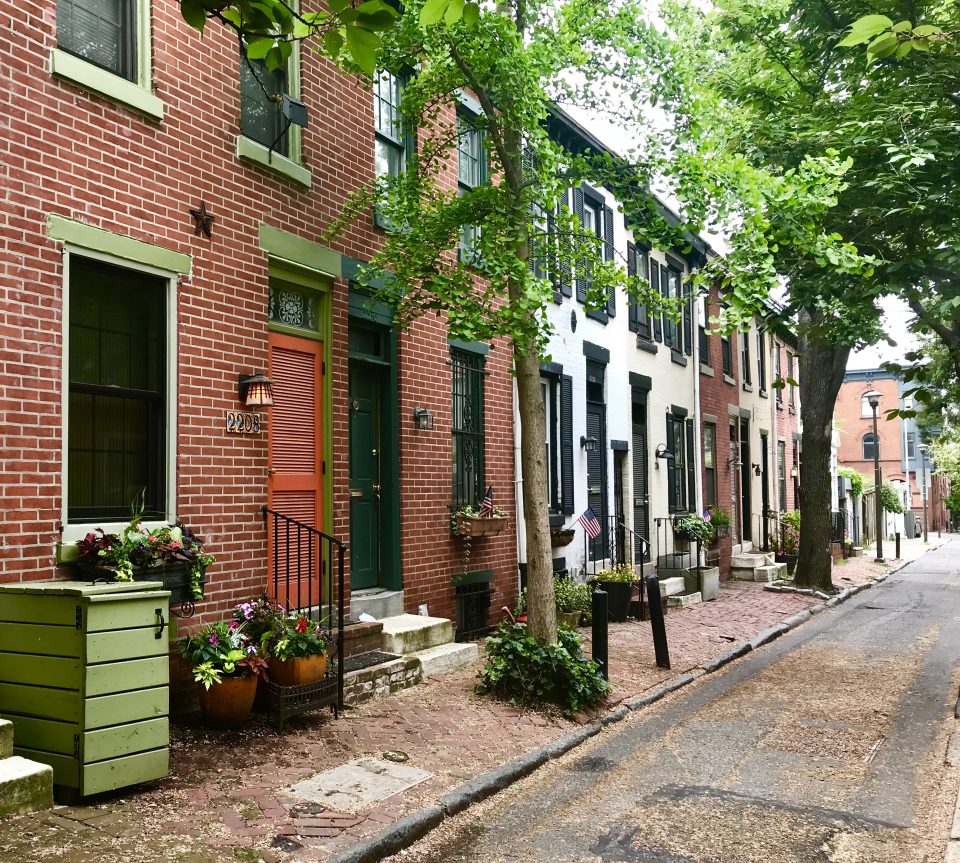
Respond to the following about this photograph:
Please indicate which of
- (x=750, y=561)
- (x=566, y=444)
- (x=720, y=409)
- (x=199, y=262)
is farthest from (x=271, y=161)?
(x=720, y=409)

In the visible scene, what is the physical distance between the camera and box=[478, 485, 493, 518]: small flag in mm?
10778

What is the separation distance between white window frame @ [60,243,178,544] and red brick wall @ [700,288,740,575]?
1572 centimetres

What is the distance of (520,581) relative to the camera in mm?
12188

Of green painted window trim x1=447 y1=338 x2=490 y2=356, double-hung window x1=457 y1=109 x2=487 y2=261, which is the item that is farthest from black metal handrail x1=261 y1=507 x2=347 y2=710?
double-hung window x1=457 y1=109 x2=487 y2=261

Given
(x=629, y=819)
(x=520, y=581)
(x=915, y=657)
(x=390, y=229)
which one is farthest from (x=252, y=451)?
(x=915, y=657)

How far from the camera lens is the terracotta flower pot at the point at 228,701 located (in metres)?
6.25

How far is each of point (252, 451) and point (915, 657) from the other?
8815 millimetres

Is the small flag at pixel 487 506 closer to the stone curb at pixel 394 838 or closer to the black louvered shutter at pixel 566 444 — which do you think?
the black louvered shutter at pixel 566 444

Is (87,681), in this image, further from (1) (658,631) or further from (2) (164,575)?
(1) (658,631)

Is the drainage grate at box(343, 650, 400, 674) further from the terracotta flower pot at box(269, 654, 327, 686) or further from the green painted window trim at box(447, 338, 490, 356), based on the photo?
the green painted window trim at box(447, 338, 490, 356)

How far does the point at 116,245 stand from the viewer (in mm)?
6328

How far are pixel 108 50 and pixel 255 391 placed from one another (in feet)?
8.94

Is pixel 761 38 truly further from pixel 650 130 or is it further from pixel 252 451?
pixel 252 451

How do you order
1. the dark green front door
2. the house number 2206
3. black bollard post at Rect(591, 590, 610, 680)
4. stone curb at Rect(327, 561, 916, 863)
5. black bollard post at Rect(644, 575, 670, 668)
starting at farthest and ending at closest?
black bollard post at Rect(644, 575, 670, 668) < the dark green front door < black bollard post at Rect(591, 590, 610, 680) < the house number 2206 < stone curb at Rect(327, 561, 916, 863)
